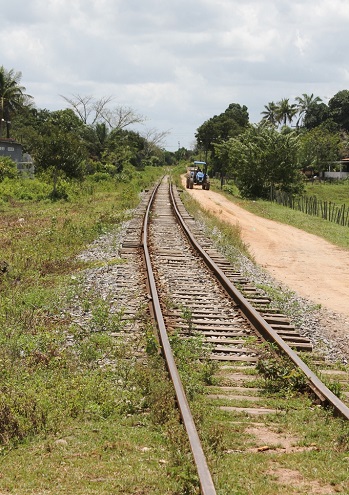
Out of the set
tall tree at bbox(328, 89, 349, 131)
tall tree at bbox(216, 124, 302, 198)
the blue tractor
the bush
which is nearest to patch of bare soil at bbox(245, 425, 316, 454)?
the bush

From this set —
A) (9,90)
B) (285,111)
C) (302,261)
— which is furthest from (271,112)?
(302,261)

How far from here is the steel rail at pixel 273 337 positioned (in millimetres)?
6148

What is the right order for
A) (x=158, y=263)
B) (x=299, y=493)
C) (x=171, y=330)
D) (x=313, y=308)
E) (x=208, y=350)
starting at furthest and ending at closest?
(x=158, y=263) < (x=313, y=308) < (x=171, y=330) < (x=208, y=350) < (x=299, y=493)

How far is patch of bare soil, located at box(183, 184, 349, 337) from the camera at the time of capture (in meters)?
12.5

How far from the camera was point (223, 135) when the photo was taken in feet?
290

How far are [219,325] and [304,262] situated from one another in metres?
8.59

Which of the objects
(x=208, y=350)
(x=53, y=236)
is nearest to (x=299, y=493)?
(x=208, y=350)

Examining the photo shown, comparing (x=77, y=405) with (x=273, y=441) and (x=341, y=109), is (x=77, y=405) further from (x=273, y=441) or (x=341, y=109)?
(x=341, y=109)

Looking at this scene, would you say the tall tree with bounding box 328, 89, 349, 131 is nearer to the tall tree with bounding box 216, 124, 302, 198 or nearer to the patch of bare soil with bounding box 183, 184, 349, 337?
the tall tree with bounding box 216, 124, 302, 198

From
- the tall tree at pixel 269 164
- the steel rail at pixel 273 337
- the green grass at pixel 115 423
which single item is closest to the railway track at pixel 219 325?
the steel rail at pixel 273 337

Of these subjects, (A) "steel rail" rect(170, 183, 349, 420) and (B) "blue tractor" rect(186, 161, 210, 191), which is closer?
(A) "steel rail" rect(170, 183, 349, 420)

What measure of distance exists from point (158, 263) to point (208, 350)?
6.29 m

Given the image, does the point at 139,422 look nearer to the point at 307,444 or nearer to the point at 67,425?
the point at 67,425

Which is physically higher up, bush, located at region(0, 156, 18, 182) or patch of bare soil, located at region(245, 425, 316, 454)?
bush, located at region(0, 156, 18, 182)
